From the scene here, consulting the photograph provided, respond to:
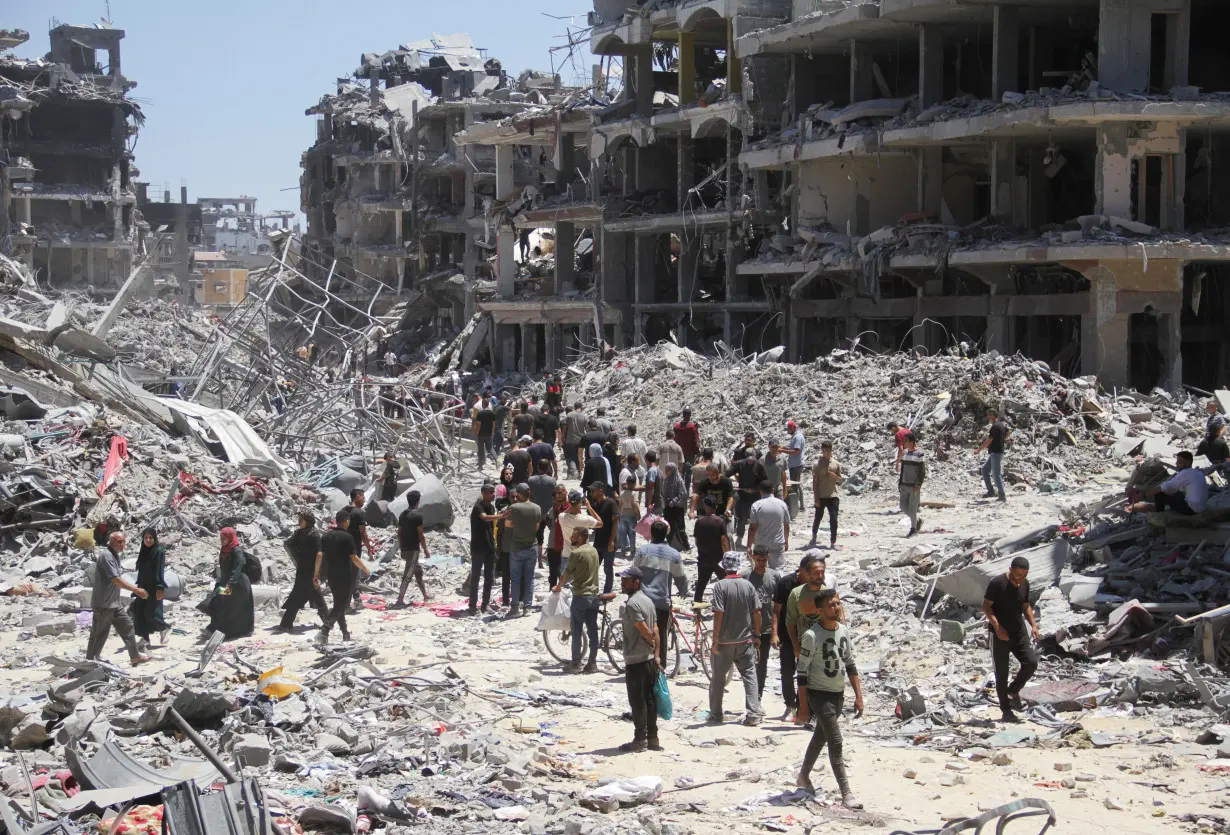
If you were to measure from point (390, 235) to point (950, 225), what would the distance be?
44.4 metres

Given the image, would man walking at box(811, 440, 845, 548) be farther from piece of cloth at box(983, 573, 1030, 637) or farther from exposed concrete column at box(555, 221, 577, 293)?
exposed concrete column at box(555, 221, 577, 293)

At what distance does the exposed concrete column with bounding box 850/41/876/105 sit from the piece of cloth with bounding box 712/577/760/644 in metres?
26.3

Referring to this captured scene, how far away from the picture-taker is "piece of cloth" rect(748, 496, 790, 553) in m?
14.7

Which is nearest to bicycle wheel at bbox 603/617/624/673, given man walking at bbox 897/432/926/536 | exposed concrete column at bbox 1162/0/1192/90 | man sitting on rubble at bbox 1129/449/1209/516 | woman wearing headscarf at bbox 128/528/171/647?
woman wearing headscarf at bbox 128/528/171/647

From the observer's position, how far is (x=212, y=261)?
110375mm

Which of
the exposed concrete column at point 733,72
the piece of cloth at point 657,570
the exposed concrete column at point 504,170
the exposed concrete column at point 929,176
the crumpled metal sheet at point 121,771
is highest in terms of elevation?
the exposed concrete column at point 733,72

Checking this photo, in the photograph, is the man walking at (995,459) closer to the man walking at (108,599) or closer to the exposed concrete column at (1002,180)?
the exposed concrete column at (1002,180)

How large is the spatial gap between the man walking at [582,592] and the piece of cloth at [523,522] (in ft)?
6.29

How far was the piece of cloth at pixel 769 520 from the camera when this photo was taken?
14656 millimetres

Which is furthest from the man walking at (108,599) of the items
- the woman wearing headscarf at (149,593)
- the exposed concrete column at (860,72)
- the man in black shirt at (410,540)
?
the exposed concrete column at (860,72)

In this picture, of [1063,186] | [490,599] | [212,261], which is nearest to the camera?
[490,599]

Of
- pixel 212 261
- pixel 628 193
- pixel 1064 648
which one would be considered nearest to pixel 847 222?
Answer: pixel 628 193

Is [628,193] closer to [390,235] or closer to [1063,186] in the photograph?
[1063,186]

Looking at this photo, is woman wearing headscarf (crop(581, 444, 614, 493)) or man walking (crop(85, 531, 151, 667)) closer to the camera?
man walking (crop(85, 531, 151, 667))
